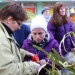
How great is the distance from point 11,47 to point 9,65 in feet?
0.61

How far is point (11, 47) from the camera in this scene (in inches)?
77.9

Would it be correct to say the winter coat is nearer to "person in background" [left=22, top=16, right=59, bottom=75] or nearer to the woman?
"person in background" [left=22, top=16, right=59, bottom=75]

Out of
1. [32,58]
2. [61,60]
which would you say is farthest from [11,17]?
[61,60]

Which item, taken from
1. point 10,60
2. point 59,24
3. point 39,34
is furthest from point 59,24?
point 10,60

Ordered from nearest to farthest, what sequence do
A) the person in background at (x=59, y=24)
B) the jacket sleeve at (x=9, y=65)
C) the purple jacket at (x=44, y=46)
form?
the jacket sleeve at (x=9, y=65) < the purple jacket at (x=44, y=46) < the person in background at (x=59, y=24)

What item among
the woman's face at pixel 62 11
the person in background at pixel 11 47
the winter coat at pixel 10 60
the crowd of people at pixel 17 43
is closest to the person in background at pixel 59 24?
the woman's face at pixel 62 11

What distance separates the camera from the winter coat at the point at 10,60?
5.97ft

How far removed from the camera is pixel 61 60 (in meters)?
→ 1.35

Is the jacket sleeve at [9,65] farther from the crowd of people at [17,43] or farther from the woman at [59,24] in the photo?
the woman at [59,24]

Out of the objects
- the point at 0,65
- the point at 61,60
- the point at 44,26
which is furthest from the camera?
the point at 44,26

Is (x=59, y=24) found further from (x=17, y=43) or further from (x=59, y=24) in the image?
(x=17, y=43)

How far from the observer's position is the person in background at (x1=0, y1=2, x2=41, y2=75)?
6.01 ft

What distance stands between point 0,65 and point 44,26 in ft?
3.07

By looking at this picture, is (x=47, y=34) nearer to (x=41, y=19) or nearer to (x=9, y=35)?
(x=41, y=19)
